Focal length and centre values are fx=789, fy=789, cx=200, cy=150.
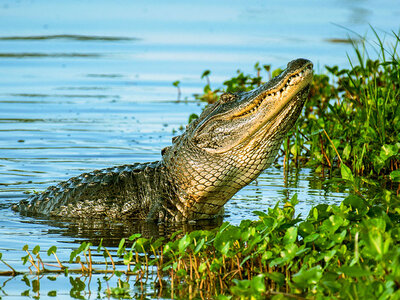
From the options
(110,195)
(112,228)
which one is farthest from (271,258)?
(110,195)

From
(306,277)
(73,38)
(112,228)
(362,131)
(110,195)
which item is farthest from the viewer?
(73,38)

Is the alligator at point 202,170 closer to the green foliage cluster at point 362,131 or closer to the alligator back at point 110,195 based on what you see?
the alligator back at point 110,195

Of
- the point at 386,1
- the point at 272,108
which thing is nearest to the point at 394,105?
the point at 272,108

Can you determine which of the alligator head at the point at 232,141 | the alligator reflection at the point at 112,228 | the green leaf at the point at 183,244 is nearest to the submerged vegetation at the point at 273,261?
the green leaf at the point at 183,244

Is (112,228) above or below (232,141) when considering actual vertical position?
below

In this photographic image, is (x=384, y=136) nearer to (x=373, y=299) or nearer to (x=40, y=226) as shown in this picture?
(x=40, y=226)

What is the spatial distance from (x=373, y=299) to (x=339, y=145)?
14.1ft

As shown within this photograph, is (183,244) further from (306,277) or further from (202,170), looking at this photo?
(202,170)

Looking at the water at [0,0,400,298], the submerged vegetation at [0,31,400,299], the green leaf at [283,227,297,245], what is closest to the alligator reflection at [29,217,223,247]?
the water at [0,0,400,298]

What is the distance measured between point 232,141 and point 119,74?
27.3ft

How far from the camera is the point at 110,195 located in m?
6.88

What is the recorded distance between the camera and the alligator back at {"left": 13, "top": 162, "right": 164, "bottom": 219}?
270 inches

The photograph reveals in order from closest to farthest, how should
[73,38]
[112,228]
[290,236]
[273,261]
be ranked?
[273,261] → [290,236] → [112,228] → [73,38]

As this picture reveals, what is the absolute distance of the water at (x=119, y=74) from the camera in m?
7.59
